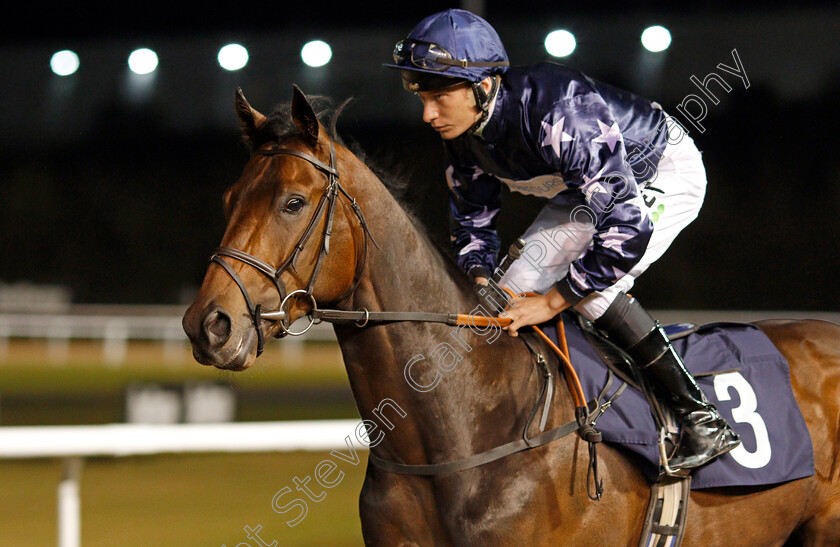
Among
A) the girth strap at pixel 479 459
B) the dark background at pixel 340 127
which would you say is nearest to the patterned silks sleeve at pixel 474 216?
the girth strap at pixel 479 459

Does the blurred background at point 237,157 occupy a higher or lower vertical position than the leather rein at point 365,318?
higher

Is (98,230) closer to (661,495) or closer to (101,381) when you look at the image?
(101,381)

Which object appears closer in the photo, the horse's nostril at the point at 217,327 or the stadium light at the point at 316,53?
the horse's nostril at the point at 217,327

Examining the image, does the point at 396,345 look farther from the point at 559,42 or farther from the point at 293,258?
the point at 559,42

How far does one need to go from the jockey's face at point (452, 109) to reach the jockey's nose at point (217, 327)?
731 millimetres

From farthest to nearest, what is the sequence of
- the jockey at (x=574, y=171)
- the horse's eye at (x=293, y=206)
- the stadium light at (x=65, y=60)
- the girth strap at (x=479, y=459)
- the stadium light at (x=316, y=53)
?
the stadium light at (x=65, y=60), the stadium light at (x=316, y=53), the jockey at (x=574, y=171), the girth strap at (x=479, y=459), the horse's eye at (x=293, y=206)

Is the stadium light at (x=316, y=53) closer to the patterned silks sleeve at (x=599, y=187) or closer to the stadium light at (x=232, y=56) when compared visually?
the stadium light at (x=232, y=56)

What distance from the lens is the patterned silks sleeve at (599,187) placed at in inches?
79.0

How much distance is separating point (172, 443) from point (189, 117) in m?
14.4

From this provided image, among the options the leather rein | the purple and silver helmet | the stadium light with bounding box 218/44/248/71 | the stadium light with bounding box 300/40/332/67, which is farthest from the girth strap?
the stadium light with bounding box 300/40/332/67

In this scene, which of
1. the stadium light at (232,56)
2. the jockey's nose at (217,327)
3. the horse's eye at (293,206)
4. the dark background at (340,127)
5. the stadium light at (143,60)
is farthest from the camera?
the dark background at (340,127)

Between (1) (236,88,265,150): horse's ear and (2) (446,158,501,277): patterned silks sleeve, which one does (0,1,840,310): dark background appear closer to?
(2) (446,158,501,277): patterned silks sleeve

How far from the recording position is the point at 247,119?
199cm

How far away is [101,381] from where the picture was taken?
29.6 feet
